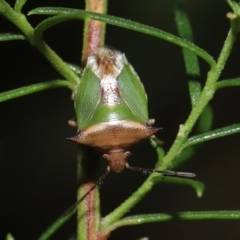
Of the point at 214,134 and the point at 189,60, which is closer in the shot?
the point at 214,134

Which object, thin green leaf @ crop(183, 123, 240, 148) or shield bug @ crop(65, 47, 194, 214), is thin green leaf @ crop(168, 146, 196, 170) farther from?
thin green leaf @ crop(183, 123, 240, 148)

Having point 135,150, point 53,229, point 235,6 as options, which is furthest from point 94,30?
point 135,150

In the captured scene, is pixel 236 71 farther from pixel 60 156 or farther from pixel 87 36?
pixel 87 36

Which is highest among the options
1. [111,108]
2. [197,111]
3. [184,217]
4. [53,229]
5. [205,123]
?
[205,123]

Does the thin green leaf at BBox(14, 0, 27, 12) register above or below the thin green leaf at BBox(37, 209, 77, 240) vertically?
above

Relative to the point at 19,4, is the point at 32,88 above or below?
below

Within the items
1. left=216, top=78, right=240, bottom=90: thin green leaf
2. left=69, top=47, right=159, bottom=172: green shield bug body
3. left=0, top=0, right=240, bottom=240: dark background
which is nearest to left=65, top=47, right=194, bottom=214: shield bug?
left=69, top=47, right=159, bottom=172: green shield bug body

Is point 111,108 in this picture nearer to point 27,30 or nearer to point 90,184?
point 90,184
